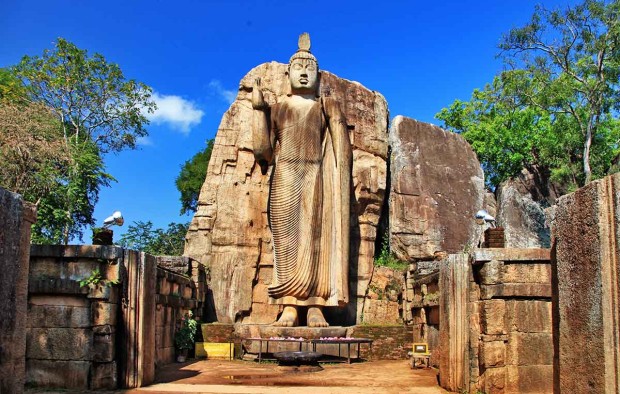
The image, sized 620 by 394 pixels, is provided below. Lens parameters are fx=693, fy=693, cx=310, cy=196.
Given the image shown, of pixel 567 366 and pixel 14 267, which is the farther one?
pixel 14 267

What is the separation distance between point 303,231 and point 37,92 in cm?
1146

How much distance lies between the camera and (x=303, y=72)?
1485cm

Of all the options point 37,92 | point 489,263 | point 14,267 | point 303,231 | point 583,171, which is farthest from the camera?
point 583,171

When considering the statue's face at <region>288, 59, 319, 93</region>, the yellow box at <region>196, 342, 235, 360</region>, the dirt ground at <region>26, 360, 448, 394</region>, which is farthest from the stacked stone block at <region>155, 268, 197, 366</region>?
the statue's face at <region>288, 59, 319, 93</region>

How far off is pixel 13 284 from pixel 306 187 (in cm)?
989

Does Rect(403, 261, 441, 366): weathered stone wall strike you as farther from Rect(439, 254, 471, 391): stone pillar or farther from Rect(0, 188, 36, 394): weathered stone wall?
Rect(0, 188, 36, 394): weathered stone wall

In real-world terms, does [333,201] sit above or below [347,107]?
below

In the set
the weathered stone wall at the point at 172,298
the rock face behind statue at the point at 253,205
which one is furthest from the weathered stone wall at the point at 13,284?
the rock face behind statue at the point at 253,205

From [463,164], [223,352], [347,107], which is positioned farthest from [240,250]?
[463,164]

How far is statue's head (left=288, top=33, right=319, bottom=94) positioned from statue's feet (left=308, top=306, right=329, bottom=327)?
15.3 ft

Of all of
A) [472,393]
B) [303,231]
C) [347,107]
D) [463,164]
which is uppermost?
[347,107]

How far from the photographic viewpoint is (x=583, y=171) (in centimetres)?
2400

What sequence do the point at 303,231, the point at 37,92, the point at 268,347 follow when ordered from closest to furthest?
the point at 268,347, the point at 303,231, the point at 37,92

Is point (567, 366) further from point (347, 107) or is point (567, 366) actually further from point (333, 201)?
point (347, 107)
